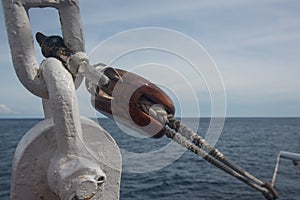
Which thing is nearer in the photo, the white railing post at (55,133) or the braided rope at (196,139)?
the white railing post at (55,133)

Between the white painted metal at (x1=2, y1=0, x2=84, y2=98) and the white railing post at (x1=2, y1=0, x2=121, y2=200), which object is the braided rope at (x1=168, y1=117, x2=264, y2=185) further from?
the white painted metal at (x1=2, y1=0, x2=84, y2=98)

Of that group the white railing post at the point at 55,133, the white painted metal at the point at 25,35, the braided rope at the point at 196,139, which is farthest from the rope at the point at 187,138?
the white painted metal at the point at 25,35

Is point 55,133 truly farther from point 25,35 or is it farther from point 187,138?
point 187,138

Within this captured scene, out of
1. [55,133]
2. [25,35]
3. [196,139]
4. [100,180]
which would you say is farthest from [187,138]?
[25,35]

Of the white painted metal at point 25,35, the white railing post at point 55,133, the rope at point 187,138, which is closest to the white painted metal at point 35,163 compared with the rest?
the white railing post at point 55,133

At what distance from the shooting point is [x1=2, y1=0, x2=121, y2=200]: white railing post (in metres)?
1.29

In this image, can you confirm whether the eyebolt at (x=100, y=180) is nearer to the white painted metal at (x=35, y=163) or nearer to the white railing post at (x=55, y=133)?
the white railing post at (x=55, y=133)

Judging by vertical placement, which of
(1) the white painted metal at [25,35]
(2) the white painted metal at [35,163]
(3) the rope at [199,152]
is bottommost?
(2) the white painted metal at [35,163]

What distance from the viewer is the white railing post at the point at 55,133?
51.0 inches

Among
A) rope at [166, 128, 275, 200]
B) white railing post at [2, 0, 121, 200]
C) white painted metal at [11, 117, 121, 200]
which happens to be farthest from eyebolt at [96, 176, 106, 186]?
rope at [166, 128, 275, 200]

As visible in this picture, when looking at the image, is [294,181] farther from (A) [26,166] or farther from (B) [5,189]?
(A) [26,166]

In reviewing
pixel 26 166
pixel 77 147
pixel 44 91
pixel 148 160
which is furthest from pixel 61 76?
pixel 148 160

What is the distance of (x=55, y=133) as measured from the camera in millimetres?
1384

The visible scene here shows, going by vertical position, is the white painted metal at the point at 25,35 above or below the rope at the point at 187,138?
above
